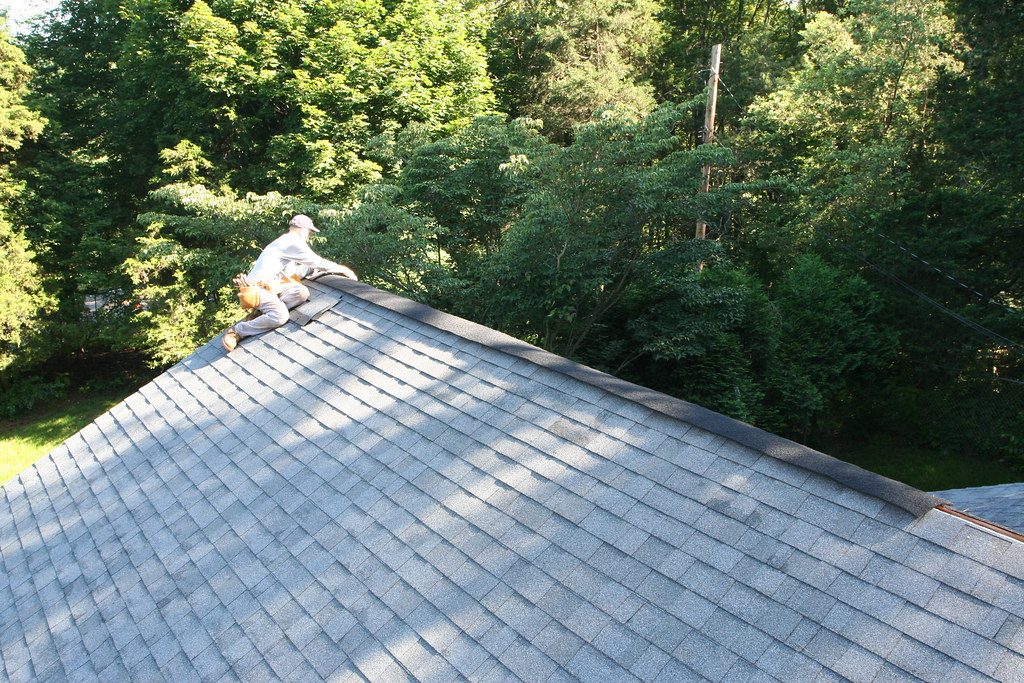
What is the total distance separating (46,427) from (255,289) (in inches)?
631

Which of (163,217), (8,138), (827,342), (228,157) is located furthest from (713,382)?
(8,138)

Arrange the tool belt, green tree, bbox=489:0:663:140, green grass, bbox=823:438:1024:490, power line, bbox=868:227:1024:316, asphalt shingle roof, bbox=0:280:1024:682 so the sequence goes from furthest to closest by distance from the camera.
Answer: green tree, bbox=489:0:663:140
power line, bbox=868:227:1024:316
green grass, bbox=823:438:1024:490
the tool belt
asphalt shingle roof, bbox=0:280:1024:682

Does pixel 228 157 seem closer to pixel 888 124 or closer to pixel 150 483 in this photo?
pixel 150 483

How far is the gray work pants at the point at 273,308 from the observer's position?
A: 6.90 meters

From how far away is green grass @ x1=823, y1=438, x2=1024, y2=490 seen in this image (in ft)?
45.8

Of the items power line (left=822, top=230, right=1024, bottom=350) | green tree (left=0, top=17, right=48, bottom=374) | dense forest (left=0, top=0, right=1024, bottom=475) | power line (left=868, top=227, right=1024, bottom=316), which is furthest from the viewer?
green tree (left=0, top=17, right=48, bottom=374)

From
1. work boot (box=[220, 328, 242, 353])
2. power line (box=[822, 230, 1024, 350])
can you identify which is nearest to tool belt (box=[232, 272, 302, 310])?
work boot (box=[220, 328, 242, 353])

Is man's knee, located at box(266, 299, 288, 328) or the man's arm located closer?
man's knee, located at box(266, 299, 288, 328)

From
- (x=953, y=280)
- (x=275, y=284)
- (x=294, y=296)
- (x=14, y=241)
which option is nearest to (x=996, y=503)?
(x=294, y=296)

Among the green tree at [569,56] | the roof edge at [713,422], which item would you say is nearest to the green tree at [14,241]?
the green tree at [569,56]

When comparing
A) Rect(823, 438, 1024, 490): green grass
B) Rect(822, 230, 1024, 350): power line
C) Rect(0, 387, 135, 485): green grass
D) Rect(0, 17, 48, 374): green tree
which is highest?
Rect(0, 17, 48, 374): green tree

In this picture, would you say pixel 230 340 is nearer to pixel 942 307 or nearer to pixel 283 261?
pixel 283 261

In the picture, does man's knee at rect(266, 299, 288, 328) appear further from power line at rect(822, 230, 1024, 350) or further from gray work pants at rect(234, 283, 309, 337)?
power line at rect(822, 230, 1024, 350)

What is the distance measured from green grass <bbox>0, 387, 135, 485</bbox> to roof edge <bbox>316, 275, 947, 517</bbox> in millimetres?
14915
